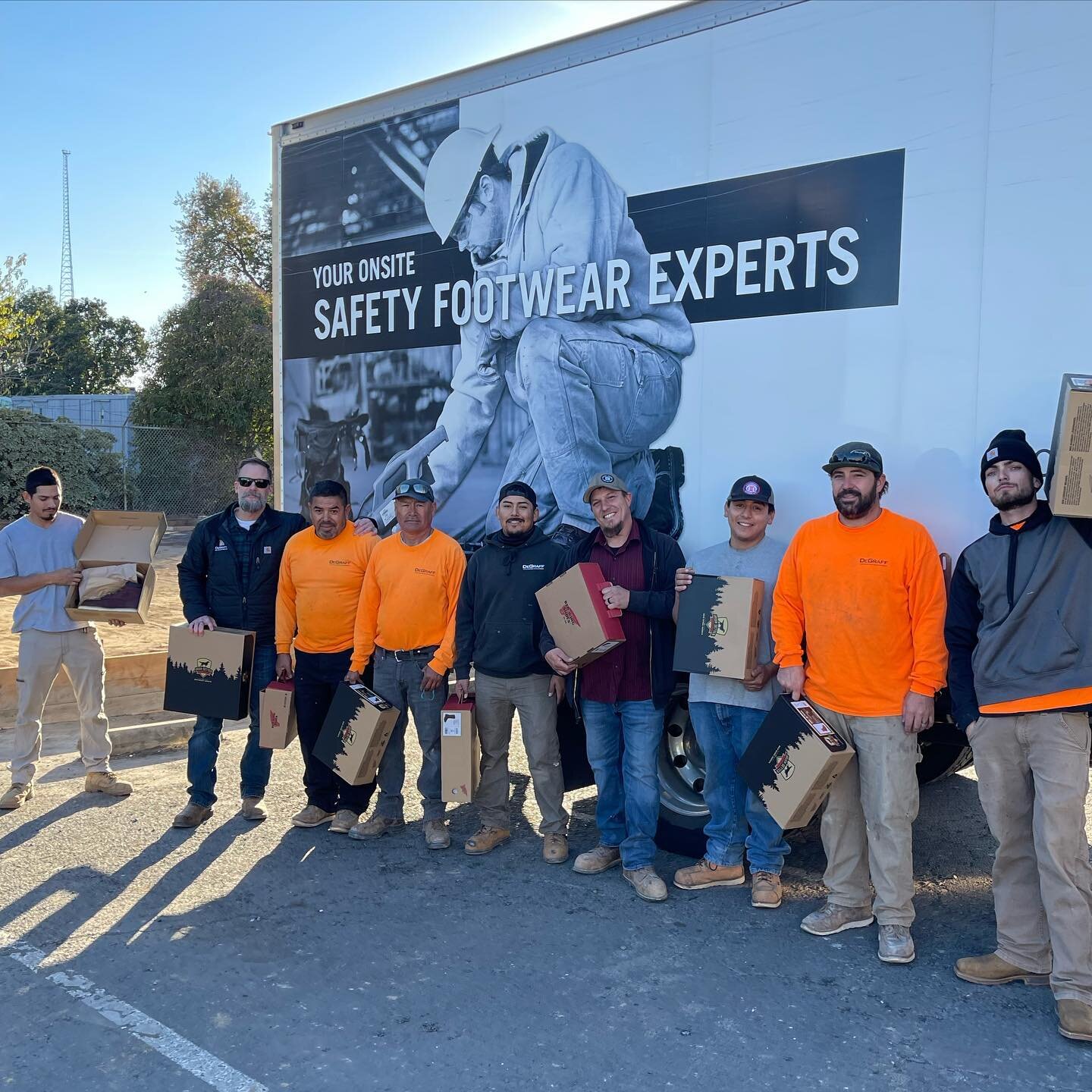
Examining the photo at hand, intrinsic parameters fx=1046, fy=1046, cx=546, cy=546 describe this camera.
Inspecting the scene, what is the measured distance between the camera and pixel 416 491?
17.0ft

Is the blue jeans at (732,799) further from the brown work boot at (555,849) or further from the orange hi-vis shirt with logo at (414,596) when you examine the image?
the orange hi-vis shirt with logo at (414,596)

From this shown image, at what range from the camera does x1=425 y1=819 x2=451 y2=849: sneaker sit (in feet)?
17.3

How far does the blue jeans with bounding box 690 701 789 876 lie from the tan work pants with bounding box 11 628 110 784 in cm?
344

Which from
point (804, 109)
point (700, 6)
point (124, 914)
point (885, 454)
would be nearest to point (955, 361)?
point (885, 454)

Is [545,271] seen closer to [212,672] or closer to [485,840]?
[212,672]

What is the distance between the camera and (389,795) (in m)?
5.54

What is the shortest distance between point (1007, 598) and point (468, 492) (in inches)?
110

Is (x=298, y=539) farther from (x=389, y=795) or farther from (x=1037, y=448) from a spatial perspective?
(x=1037, y=448)

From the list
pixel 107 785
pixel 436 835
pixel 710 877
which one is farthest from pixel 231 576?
pixel 710 877

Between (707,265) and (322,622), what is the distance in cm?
265

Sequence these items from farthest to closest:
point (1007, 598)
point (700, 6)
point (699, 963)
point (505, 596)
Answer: point (505, 596), point (700, 6), point (699, 963), point (1007, 598)

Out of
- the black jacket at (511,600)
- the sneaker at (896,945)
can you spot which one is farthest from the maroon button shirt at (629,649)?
the sneaker at (896,945)

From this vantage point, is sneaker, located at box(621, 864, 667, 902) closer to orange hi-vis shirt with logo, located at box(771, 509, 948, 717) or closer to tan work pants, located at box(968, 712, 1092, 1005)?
orange hi-vis shirt with logo, located at box(771, 509, 948, 717)

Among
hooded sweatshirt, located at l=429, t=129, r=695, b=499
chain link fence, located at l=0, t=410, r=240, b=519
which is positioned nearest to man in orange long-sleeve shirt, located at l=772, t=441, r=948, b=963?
hooded sweatshirt, located at l=429, t=129, r=695, b=499
